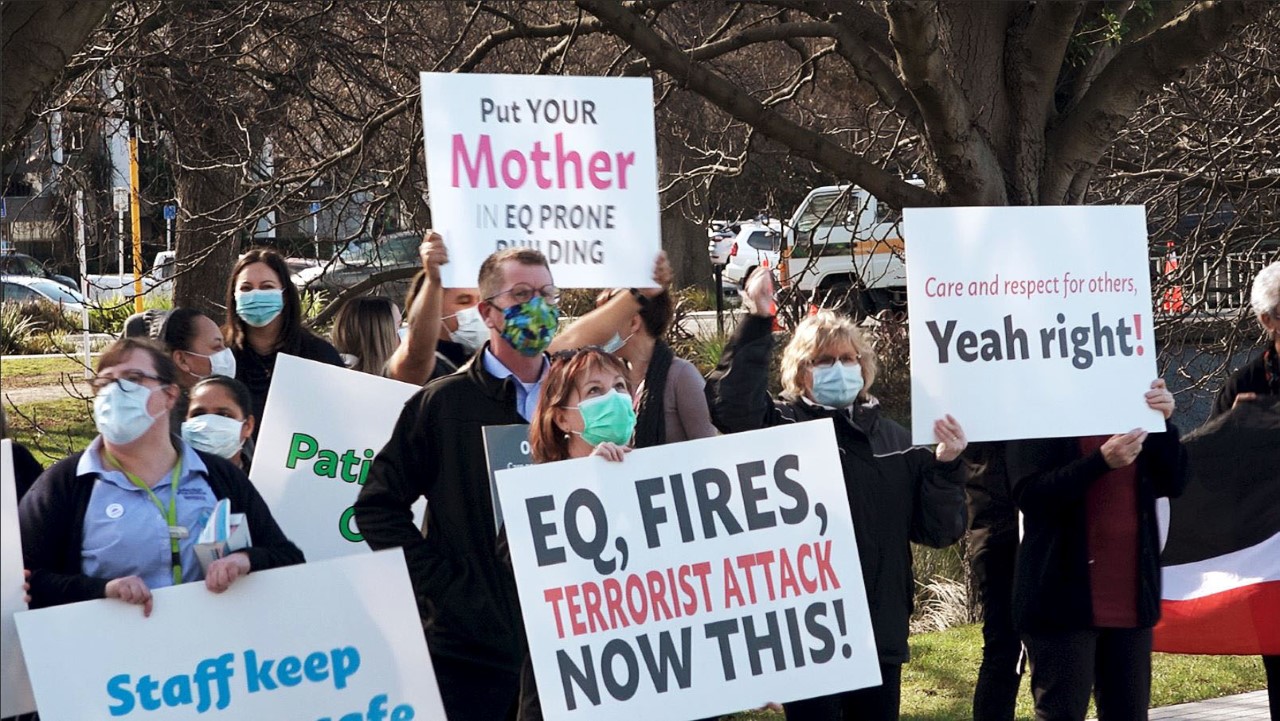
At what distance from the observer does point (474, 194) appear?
14.6 feet

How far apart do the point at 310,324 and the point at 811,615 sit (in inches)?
230

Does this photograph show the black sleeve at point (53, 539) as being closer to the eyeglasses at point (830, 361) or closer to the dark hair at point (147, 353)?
the dark hair at point (147, 353)

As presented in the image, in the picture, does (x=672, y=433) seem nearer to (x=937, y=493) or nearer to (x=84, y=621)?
→ (x=937, y=493)

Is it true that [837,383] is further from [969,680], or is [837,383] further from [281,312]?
[969,680]

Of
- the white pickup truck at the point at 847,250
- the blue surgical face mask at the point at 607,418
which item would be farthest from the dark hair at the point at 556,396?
the white pickup truck at the point at 847,250

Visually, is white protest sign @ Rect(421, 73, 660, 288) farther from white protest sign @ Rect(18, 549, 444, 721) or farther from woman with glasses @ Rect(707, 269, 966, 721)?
white protest sign @ Rect(18, 549, 444, 721)

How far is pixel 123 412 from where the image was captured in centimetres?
363

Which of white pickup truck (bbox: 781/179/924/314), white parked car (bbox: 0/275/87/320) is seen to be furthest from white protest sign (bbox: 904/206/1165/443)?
white parked car (bbox: 0/275/87/320)

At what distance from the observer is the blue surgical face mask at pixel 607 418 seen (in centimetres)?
381

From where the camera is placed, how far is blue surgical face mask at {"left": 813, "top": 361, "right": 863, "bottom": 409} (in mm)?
4523

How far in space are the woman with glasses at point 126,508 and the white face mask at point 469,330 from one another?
1658mm

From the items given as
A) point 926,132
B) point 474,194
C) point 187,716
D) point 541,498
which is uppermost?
point 926,132

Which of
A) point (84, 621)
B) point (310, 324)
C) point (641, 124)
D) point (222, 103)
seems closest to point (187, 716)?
point (84, 621)

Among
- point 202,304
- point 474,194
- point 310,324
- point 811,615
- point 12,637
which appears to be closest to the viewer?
point 12,637
